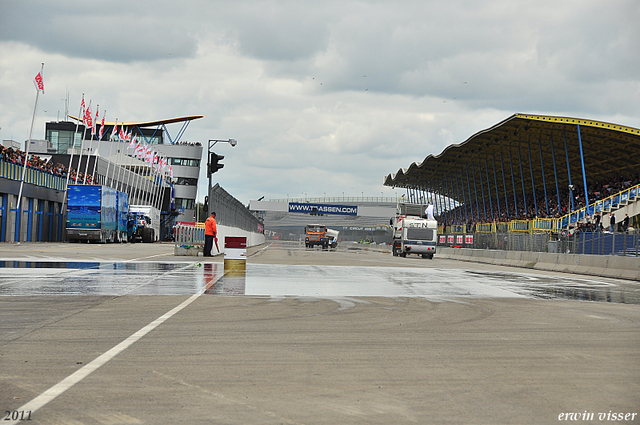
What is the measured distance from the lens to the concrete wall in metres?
24.3

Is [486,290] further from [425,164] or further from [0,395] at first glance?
[425,164]

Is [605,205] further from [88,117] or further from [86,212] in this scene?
[88,117]

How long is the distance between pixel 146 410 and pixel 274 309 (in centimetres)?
593

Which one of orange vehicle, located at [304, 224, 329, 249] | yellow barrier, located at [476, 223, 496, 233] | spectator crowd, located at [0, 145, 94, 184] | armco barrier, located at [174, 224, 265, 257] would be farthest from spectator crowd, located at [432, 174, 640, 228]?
spectator crowd, located at [0, 145, 94, 184]

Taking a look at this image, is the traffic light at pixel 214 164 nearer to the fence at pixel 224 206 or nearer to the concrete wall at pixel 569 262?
the fence at pixel 224 206

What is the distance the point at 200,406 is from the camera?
16.5ft

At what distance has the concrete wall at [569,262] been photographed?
24328mm

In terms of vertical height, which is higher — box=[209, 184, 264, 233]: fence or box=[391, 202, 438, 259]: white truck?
box=[209, 184, 264, 233]: fence

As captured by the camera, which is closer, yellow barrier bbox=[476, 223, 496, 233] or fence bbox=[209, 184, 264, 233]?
fence bbox=[209, 184, 264, 233]

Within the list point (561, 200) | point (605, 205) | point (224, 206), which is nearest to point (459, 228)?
point (561, 200)

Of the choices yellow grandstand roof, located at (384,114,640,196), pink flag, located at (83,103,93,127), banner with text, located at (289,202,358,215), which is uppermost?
pink flag, located at (83,103,93,127)

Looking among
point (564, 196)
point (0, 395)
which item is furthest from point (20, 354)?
point (564, 196)

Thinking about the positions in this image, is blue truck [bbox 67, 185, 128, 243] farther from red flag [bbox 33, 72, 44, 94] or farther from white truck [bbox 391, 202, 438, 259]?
white truck [bbox 391, 202, 438, 259]

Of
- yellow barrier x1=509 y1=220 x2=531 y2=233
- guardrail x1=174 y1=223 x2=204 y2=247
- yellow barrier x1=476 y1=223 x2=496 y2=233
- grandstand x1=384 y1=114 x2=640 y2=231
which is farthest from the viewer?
yellow barrier x1=476 y1=223 x2=496 y2=233
